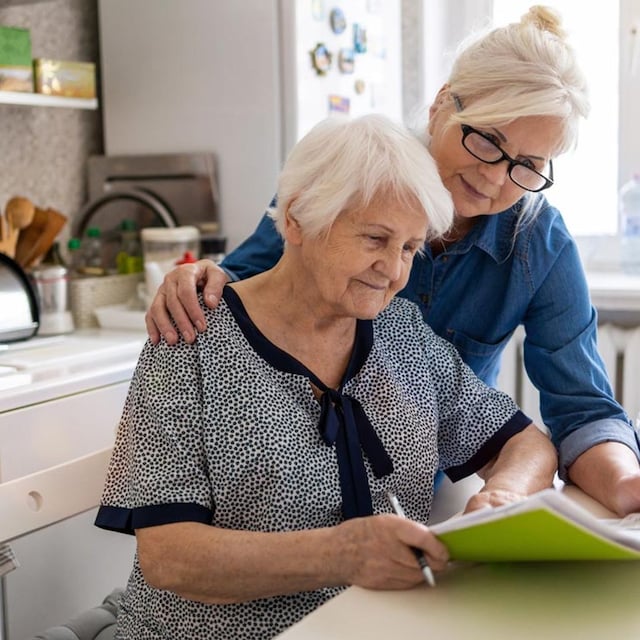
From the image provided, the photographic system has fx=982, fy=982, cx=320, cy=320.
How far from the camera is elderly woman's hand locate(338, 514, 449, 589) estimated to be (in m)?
0.98

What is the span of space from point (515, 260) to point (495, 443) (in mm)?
324

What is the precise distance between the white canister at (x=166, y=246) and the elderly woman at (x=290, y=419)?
133 cm

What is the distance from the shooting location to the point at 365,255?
4.08 ft

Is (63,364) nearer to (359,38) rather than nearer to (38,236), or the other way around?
(38,236)

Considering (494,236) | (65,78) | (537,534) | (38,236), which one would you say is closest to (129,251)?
(38,236)

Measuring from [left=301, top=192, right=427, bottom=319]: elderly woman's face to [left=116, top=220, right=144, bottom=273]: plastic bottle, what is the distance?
158 cm

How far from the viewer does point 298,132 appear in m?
2.55

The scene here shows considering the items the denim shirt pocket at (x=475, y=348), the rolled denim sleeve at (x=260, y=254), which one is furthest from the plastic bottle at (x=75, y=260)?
the denim shirt pocket at (x=475, y=348)

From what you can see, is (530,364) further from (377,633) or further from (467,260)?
(377,633)

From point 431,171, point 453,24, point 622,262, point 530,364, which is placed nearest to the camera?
point 431,171

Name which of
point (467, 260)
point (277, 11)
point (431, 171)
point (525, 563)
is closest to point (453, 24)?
point (277, 11)

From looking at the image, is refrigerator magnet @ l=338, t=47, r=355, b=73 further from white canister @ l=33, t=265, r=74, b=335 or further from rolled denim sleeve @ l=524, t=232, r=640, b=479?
rolled denim sleeve @ l=524, t=232, r=640, b=479

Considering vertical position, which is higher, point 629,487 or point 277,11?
point 277,11

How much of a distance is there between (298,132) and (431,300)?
1.04 m
